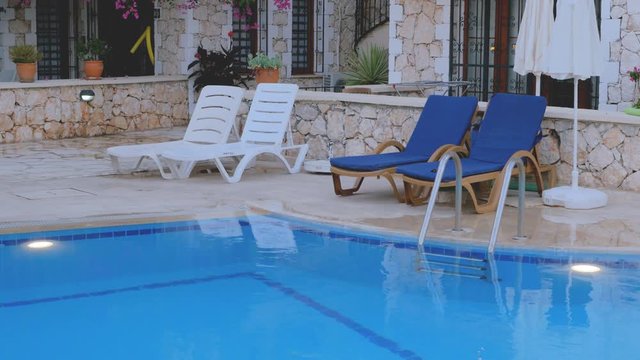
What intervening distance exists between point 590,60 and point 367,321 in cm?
449

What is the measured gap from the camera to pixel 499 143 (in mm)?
10398

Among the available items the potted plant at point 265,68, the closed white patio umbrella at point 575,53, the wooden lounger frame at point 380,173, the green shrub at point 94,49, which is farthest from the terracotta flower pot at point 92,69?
the closed white patio umbrella at point 575,53

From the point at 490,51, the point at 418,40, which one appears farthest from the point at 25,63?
the point at 490,51

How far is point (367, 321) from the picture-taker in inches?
264

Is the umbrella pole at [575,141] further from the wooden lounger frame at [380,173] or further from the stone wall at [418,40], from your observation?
the stone wall at [418,40]

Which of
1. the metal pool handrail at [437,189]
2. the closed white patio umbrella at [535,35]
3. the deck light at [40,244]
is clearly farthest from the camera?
the closed white patio umbrella at [535,35]

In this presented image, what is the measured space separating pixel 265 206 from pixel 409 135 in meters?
2.69

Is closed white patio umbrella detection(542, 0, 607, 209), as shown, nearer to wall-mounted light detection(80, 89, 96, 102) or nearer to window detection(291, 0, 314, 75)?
wall-mounted light detection(80, 89, 96, 102)

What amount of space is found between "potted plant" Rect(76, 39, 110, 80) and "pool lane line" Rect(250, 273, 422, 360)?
10626 mm

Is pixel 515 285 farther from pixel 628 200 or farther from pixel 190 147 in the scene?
pixel 190 147

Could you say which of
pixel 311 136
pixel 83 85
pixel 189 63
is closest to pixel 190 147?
pixel 311 136

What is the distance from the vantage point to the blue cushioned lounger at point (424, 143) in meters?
10.2

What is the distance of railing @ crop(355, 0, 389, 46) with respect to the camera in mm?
20516

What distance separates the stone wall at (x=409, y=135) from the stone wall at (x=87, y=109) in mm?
4887
